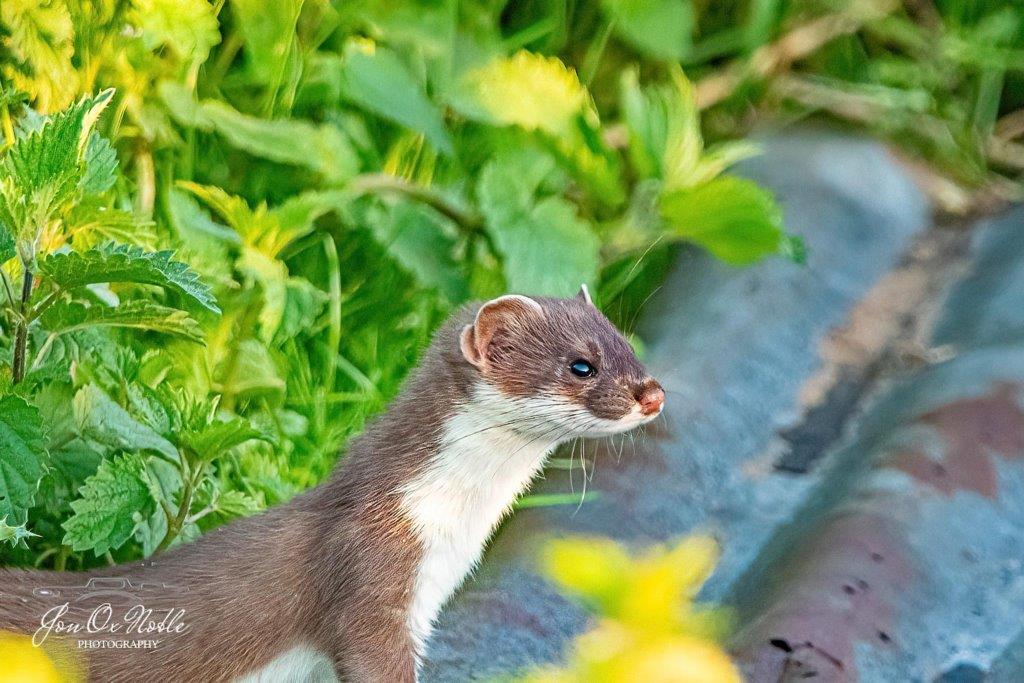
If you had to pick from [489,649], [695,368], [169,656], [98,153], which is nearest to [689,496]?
[695,368]

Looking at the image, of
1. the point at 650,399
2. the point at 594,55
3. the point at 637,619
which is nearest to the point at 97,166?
the point at 650,399

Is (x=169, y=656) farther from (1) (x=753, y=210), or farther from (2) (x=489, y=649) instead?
(1) (x=753, y=210)

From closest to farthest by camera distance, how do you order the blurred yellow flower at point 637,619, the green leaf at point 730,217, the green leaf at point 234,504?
the blurred yellow flower at point 637,619, the green leaf at point 234,504, the green leaf at point 730,217

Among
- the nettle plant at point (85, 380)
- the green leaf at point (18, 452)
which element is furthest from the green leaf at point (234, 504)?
the green leaf at point (18, 452)

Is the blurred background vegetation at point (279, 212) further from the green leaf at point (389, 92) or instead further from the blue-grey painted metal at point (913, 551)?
the blue-grey painted metal at point (913, 551)

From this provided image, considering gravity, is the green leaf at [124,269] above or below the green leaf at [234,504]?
above

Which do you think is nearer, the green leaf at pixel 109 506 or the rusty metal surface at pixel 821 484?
the green leaf at pixel 109 506

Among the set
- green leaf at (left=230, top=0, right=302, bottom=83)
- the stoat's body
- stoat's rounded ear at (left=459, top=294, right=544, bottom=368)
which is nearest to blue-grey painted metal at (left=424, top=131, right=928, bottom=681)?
the stoat's body

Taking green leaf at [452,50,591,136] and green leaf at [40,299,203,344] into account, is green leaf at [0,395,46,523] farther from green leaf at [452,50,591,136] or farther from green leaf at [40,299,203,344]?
green leaf at [452,50,591,136]

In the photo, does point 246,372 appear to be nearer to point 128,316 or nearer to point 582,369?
point 128,316
